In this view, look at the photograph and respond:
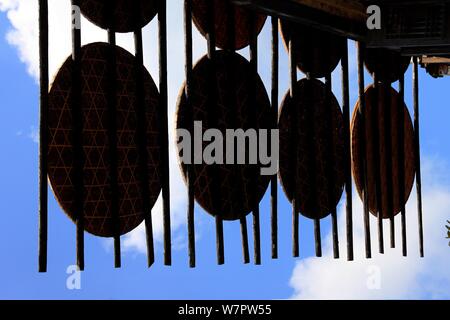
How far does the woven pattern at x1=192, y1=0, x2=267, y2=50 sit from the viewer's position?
7.67 meters

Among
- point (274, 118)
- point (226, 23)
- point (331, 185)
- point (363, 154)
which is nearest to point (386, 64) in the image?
point (363, 154)

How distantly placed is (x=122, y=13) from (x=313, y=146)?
3013mm

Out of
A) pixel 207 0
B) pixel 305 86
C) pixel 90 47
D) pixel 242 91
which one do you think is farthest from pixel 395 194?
pixel 90 47

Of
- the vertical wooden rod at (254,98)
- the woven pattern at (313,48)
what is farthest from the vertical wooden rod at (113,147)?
the woven pattern at (313,48)

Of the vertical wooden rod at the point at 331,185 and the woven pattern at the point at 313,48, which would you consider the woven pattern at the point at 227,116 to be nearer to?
Result: the woven pattern at the point at 313,48

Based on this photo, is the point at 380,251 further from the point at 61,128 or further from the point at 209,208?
the point at 61,128

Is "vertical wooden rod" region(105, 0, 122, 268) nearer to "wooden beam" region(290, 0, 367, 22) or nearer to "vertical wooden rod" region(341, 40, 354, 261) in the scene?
"wooden beam" region(290, 0, 367, 22)

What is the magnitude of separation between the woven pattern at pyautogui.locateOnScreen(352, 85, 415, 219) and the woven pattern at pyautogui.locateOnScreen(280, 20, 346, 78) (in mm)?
940

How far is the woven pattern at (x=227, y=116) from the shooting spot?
24.6 ft

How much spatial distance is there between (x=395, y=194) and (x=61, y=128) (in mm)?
5872

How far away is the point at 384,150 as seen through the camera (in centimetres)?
1075

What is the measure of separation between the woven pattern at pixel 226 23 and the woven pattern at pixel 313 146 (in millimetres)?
911

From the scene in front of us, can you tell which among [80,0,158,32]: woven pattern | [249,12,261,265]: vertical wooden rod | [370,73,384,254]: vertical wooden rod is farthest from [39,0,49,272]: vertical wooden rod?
[370,73,384,254]: vertical wooden rod

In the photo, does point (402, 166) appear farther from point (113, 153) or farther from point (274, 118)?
point (113, 153)
